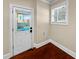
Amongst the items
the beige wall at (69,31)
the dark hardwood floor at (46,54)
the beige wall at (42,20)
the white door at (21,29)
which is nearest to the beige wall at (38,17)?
the beige wall at (42,20)

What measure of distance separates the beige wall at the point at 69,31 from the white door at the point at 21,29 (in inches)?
46.3

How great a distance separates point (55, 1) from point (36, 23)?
1.30 metres

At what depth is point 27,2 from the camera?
129 inches

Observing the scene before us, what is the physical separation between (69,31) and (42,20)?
1485 mm

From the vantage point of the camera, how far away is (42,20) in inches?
157

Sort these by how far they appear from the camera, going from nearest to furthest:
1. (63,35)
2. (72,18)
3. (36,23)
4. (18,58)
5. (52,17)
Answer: (18,58), (72,18), (63,35), (36,23), (52,17)

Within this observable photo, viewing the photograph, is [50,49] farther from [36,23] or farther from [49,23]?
[49,23]

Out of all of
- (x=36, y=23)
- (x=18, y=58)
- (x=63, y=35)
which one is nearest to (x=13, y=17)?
(x=36, y=23)

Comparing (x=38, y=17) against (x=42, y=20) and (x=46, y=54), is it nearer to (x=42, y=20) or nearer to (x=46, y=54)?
(x=42, y=20)

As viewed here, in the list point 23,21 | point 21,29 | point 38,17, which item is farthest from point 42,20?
point 21,29

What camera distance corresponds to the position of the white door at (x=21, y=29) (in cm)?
291

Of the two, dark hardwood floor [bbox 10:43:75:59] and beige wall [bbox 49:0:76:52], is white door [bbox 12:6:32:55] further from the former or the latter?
dark hardwood floor [bbox 10:43:75:59]

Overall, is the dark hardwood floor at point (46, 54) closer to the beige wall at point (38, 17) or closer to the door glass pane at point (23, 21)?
the beige wall at point (38, 17)

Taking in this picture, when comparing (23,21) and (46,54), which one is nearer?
(46,54)
